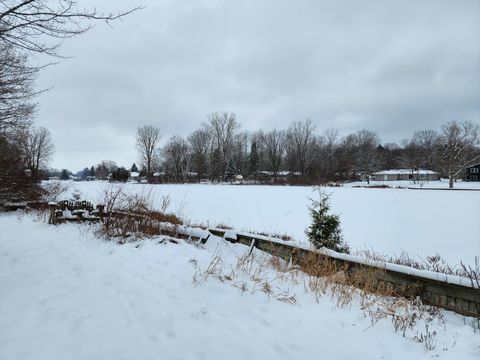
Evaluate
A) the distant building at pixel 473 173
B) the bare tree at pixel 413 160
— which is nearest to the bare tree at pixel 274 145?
the bare tree at pixel 413 160

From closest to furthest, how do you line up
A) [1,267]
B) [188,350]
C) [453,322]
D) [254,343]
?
[188,350] → [254,343] → [453,322] → [1,267]

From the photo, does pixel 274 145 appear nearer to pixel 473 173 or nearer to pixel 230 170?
pixel 230 170

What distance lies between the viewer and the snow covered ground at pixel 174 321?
2.65 meters

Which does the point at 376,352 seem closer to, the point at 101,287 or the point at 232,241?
the point at 101,287

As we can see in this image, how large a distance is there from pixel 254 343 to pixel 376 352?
3.78 feet

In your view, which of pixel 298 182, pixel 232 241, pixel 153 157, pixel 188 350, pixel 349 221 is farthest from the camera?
pixel 153 157

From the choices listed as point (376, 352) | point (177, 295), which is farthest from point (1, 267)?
point (376, 352)

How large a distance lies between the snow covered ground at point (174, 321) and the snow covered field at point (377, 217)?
6.16 metres

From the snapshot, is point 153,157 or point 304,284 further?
A: point 153,157

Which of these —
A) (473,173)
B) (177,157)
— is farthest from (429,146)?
(177,157)

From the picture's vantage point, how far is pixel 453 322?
12.4ft

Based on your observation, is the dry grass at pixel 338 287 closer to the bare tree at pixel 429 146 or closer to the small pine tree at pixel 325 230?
the small pine tree at pixel 325 230

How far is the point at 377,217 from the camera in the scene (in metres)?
17.1

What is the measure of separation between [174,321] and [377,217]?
16340 millimetres
